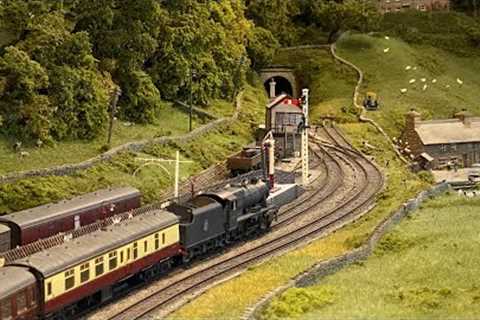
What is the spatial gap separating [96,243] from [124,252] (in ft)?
5.59

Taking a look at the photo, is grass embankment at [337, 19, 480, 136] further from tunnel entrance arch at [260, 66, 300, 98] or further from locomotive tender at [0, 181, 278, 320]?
locomotive tender at [0, 181, 278, 320]

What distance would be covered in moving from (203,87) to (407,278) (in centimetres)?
4138

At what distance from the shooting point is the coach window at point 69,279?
34375 mm

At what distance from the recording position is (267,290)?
37250mm

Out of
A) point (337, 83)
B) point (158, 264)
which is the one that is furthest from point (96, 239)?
point (337, 83)

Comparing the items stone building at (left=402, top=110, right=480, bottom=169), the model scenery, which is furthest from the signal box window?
stone building at (left=402, top=110, right=480, bottom=169)

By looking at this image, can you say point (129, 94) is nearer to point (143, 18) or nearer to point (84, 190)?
point (143, 18)

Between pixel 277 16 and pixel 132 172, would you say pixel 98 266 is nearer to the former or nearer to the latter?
pixel 132 172

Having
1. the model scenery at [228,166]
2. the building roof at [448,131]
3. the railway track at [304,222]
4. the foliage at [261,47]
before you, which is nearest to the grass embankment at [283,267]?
the model scenery at [228,166]

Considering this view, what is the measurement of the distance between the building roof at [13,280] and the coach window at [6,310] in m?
0.25

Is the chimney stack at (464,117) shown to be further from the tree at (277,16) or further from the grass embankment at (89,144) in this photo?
the tree at (277,16)

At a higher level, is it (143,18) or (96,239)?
(143,18)

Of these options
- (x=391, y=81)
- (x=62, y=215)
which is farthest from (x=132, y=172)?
(x=391, y=81)

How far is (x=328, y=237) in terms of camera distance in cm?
5016
